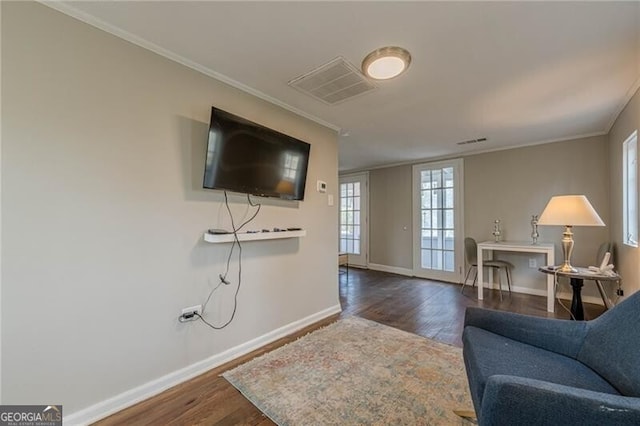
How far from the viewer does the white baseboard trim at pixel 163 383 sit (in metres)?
1.46

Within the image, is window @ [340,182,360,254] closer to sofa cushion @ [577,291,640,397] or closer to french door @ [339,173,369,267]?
french door @ [339,173,369,267]

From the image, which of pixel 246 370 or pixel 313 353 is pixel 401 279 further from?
pixel 246 370

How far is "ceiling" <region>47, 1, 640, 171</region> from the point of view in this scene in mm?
1411

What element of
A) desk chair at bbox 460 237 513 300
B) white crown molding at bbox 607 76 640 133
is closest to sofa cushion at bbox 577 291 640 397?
white crown molding at bbox 607 76 640 133

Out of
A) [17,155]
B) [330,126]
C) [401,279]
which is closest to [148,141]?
[17,155]

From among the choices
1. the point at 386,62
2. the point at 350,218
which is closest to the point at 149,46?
the point at 386,62

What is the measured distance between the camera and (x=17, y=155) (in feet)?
4.17

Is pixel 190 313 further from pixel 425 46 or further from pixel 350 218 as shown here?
pixel 350 218

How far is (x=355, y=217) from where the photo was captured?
596cm

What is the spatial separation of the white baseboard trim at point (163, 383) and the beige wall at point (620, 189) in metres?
3.11

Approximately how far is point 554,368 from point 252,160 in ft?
6.94

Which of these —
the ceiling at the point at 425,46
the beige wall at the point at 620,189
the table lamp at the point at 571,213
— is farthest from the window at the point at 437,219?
the table lamp at the point at 571,213

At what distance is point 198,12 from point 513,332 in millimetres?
2404

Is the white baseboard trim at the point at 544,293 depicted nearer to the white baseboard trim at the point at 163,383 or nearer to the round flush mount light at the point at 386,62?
the white baseboard trim at the point at 163,383
